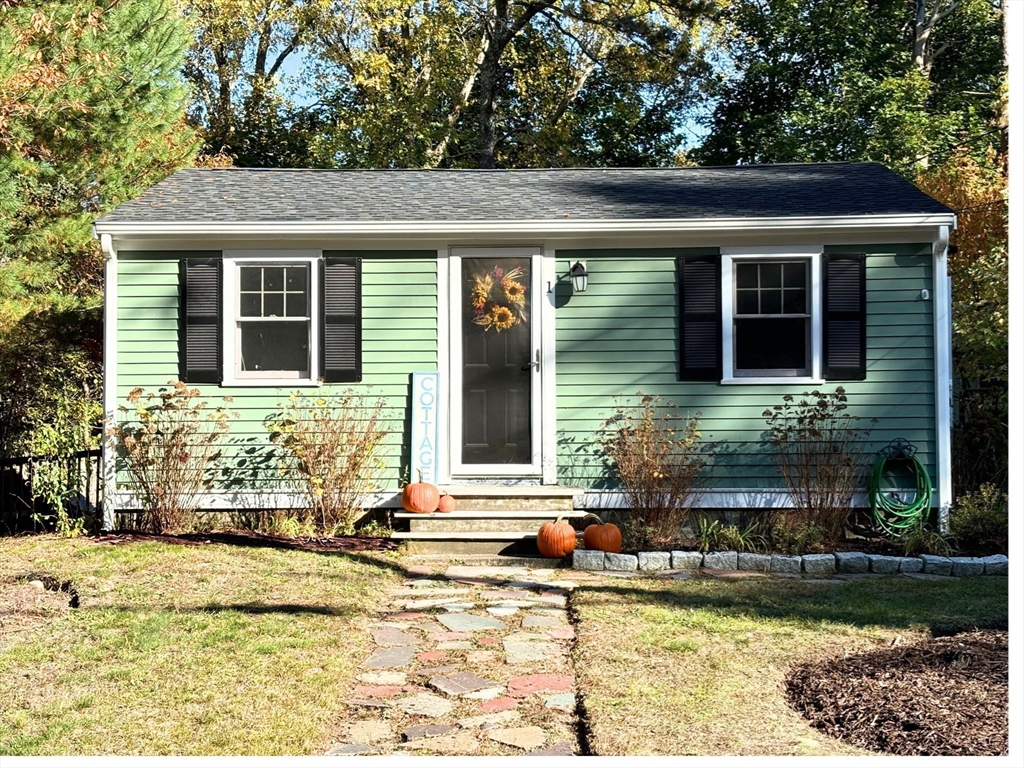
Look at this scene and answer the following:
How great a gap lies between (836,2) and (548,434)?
12.9m

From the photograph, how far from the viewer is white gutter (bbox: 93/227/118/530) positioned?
8.80m

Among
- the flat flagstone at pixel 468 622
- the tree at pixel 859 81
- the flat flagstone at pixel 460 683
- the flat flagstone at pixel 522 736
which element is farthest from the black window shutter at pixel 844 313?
the tree at pixel 859 81

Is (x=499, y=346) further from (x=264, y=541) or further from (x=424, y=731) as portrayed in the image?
(x=424, y=731)

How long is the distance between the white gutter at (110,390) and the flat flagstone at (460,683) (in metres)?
4.97

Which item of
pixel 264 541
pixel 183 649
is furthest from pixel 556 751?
pixel 264 541

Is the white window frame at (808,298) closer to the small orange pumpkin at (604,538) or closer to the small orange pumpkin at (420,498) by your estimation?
the small orange pumpkin at (604,538)

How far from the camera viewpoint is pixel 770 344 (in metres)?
8.90

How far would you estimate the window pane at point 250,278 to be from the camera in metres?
8.93

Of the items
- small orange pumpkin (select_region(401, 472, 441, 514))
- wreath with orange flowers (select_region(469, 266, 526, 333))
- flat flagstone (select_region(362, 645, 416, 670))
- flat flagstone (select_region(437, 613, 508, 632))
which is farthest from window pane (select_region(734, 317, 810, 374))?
flat flagstone (select_region(362, 645, 416, 670))

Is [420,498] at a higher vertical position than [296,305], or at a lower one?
lower

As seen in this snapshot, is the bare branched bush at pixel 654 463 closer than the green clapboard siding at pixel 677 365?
Yes

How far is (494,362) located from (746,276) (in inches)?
89.1

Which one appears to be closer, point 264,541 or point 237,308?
point 264,541

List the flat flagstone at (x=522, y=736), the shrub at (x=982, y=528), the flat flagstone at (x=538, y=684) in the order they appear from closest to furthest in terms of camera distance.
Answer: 1. the flat flagstone at (x=522, y=736)
2. the flat flagstone at (x=538, y=684)
3. the shrub at (x=982, y=528)
